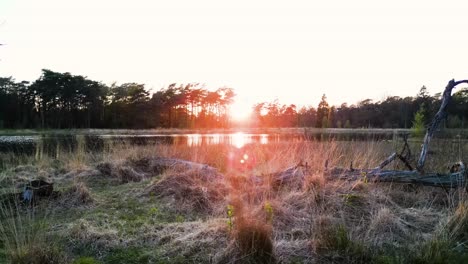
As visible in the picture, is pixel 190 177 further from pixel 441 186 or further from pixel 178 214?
pixel 441 186

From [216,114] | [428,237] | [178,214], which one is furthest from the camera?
[216,114]

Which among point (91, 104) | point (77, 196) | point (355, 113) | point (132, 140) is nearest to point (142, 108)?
point (91, 104)

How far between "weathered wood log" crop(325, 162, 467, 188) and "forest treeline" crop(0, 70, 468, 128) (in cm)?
4066

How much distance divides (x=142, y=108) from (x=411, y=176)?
52.1 m

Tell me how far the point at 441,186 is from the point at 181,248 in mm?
4240

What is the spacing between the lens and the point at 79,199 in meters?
5.00

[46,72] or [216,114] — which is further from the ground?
[46,72]

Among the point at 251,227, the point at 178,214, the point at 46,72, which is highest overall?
the point at 46,72

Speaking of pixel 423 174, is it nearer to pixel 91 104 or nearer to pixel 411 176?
pixel 411 176

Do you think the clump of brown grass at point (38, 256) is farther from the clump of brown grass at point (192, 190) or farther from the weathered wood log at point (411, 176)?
the weathered wood log at point (411, 176)

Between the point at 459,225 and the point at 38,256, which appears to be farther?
the point at 459,225

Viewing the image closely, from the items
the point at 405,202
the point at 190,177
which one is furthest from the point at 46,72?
the point at 405,202

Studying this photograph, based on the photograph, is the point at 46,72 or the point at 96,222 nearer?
the point at 96,222

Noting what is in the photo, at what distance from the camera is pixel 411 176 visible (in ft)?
17.1
